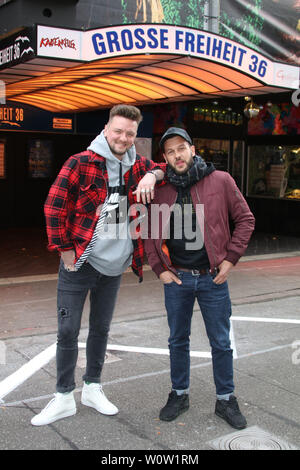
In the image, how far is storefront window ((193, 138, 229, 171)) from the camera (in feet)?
46.6

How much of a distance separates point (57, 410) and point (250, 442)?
1283mm

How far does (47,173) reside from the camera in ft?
49.7

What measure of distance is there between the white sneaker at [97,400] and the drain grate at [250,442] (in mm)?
770

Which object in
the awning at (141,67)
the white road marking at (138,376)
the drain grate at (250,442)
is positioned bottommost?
the white road marking at (138,376)

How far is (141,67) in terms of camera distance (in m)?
8.98

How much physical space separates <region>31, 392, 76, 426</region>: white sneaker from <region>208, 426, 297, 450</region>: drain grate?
982 millimetres

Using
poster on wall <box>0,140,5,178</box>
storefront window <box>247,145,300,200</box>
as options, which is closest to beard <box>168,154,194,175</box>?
storefront window <box>247,145,300,200</box>

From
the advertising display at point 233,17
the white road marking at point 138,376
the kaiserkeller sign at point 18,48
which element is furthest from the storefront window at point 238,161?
the white road marking at point 138,376

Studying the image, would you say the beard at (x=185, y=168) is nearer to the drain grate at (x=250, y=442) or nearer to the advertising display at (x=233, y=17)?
the drain grate at (x=250, y=442)

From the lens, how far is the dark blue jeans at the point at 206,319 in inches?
145

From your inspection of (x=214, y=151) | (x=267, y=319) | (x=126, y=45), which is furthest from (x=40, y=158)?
(x=267, y=319)

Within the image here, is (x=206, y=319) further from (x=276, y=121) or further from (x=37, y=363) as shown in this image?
(x=276, y=121)

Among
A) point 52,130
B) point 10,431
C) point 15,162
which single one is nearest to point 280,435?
point 10,431

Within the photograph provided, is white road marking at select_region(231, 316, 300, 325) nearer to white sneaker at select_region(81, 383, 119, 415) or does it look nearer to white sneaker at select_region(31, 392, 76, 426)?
white sneaker at select_region(81, 383, 119, 415)
